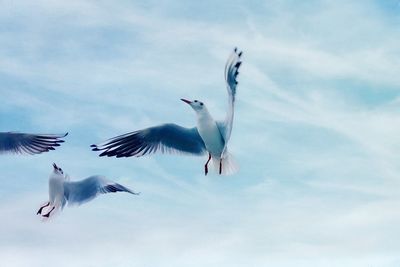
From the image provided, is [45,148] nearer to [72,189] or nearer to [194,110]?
[72,189]

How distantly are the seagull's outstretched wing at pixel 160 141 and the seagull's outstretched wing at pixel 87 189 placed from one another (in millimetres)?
503

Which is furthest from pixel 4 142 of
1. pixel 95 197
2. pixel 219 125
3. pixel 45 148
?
pixel 219 125

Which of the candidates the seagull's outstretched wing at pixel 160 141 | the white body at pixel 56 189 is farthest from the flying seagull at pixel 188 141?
the white body at pixel 56 189

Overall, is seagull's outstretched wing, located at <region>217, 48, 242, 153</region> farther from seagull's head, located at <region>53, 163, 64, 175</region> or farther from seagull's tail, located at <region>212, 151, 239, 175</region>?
seagull's head, located at <region>53, 163, 64, 175</region>

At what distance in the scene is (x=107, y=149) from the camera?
6641 millimetres

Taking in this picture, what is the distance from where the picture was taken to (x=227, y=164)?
6.64 meters

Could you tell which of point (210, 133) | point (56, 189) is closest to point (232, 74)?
point (210, 133)

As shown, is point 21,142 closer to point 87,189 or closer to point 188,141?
point 87,189

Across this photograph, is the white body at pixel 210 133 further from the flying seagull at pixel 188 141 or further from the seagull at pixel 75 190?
the seagull at pixel 75 190

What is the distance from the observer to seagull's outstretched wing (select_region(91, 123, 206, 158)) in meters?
6.73

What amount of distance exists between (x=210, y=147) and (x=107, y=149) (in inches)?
32.5

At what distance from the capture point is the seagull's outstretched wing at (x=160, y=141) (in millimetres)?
6730

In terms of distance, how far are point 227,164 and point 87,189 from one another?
1.34m

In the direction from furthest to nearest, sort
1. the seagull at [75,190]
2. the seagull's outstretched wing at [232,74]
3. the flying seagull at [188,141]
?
the seagull at [75,190] < the flying seagull at [188,141] < the seagull's outstretched wing at [232,74]
